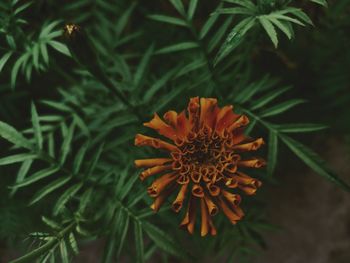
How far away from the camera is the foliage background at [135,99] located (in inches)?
48.7

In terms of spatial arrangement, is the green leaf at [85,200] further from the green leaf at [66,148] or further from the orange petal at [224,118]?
the orange petal at [224,118]

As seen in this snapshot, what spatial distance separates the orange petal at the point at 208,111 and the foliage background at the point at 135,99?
0.29 feet

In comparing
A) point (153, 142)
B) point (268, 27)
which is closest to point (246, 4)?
point (268, 27)

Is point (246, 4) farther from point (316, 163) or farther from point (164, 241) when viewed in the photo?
point (164, 241)

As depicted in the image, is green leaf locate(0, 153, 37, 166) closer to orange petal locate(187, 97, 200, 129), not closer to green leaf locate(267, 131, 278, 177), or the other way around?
orange petal locate(187, 97, 200, 129)

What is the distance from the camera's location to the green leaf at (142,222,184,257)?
120 centimetres

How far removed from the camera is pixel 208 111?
111 centimetres

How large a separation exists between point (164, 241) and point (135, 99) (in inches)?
16.0

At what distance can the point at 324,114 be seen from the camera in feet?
6.00

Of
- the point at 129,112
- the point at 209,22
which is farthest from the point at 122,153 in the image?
the point at 209,22

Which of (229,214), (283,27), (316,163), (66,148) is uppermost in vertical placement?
(283,27)

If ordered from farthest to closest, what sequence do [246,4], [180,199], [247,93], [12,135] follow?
[247,93] < [12,135] < [246,4] < [180,199]

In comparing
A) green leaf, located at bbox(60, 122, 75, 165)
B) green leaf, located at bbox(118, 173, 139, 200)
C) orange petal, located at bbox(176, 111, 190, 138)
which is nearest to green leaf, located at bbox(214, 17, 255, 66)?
orange petal, located at bbox(176, 111, 190, 138)

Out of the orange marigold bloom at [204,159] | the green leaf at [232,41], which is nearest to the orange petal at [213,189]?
the orange marigold bloom at [204,159]
